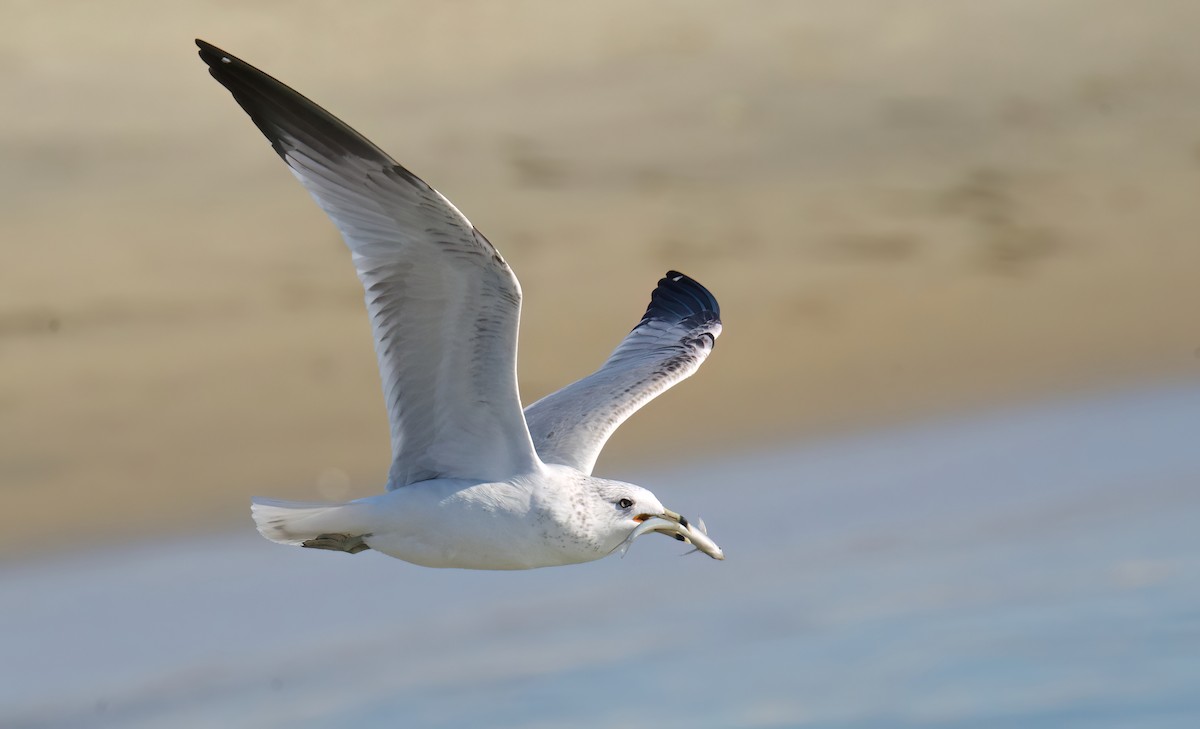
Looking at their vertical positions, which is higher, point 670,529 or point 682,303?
point 682,303

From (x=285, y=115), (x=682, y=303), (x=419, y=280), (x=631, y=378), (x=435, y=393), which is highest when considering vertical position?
(x=682, y=303)

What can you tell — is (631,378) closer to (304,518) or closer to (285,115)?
Answer: (304,518)

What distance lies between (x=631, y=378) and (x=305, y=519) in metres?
2.39

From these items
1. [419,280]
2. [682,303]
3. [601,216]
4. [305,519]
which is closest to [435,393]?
[419,280]

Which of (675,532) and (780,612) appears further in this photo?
(780,612)

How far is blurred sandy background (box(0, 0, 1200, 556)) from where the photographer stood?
41.0 feet

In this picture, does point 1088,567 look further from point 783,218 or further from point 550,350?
point 783,218

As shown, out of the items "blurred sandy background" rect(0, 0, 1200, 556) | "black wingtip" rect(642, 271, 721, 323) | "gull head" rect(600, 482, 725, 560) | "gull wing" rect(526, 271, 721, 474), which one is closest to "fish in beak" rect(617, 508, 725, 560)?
"gull head" rect(600, 482, 725, 560)

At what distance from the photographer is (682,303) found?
1015 cm

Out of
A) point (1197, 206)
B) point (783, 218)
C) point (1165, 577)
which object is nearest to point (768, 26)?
point (783, 218)

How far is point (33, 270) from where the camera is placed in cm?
1353

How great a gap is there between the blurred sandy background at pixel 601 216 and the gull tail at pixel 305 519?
15.8 ft

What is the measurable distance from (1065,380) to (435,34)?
6460 millimetres

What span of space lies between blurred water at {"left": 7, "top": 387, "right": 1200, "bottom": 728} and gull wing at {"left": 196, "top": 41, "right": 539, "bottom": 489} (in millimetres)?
2499
